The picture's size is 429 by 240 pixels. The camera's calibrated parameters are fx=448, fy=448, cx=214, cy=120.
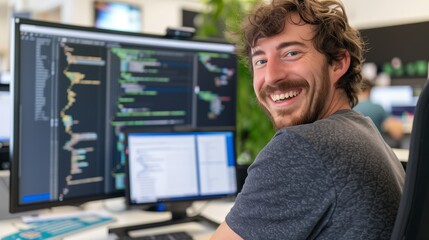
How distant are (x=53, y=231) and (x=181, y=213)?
1.29 ft

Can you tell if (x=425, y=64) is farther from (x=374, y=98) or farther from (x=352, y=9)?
(x=352, y=9)

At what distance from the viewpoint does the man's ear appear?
1.00 metres

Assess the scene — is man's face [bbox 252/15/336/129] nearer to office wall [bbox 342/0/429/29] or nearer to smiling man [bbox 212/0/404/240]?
smiling man [bbox 212/0/404/240]

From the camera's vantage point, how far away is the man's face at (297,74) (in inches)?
37.5

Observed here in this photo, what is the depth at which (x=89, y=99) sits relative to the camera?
1358 millimetres

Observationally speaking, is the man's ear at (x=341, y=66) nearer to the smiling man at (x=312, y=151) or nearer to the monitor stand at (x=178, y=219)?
the smiling man at (x=312, y=151)

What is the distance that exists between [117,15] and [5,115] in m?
2.86

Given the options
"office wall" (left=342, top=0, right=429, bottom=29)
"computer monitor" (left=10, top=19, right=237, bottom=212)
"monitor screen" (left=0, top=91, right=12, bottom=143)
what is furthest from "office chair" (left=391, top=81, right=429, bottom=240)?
"office wall" (left=342, top=0, right=429, bottom=29)

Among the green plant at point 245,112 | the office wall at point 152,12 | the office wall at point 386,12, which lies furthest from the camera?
the office wall at point 386,12

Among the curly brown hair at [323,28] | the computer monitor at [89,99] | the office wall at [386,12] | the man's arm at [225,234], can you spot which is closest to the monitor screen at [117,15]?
the computer monitor at [89,99]

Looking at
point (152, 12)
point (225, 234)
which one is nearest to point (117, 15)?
point (152, 12)

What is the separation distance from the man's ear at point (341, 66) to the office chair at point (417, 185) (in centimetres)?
38

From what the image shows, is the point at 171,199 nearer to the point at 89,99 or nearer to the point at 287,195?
the point at 89,99

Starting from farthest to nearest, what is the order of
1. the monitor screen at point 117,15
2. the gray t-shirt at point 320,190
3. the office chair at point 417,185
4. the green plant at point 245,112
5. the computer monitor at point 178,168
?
the monitor screen at point 117,15, the green plant at point 245,112, the computer monitor at point 178,168, the gray t-shirt at point 320,190, the office chair at point 417,185
